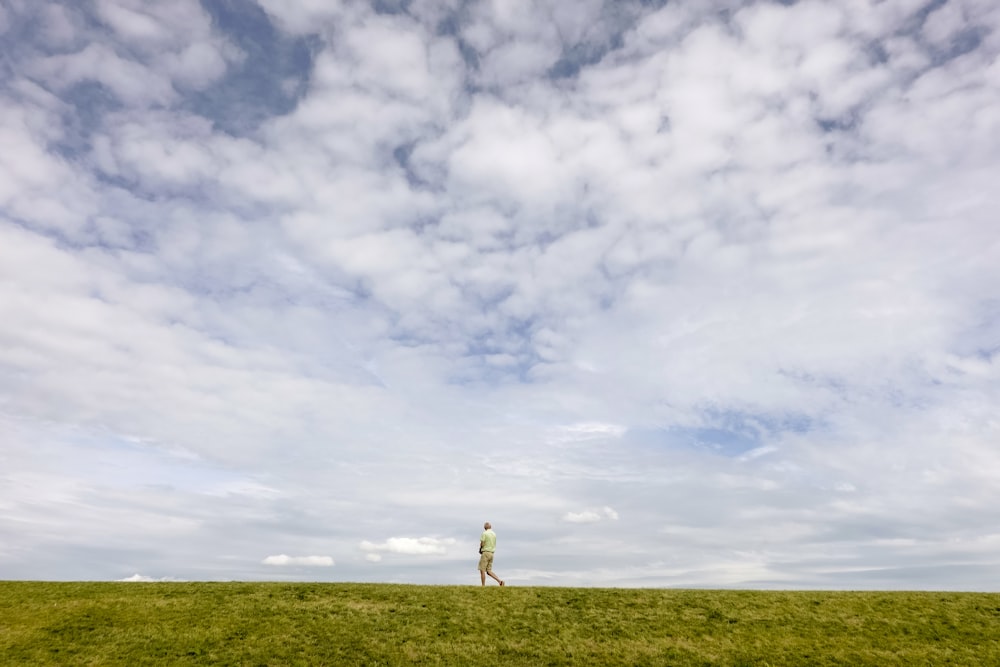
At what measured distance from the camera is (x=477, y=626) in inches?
878

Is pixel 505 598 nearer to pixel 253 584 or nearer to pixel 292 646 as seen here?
pixel 292 646

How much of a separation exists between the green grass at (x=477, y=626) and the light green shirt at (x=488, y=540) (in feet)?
6.98

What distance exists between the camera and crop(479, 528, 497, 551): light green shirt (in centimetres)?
2806

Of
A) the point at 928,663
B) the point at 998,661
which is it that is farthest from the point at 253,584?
the point at 998,661

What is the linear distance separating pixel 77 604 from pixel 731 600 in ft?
79.0

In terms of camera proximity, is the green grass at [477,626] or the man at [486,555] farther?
the man at [486,555]

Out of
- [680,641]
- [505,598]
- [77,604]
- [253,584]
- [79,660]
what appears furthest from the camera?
[253,584]

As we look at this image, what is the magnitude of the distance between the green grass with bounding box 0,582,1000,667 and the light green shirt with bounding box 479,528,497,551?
2.13 m

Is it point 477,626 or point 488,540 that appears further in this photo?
point 488,540

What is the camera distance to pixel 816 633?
22.0 meters

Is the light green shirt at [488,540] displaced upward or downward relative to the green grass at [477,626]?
upward

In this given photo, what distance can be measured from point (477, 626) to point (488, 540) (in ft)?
19.4

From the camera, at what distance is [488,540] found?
2811 centimetres

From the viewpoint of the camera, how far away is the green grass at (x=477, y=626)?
20031mm
